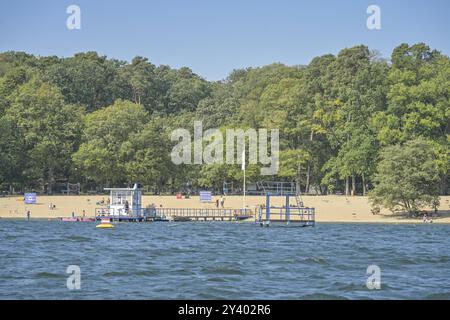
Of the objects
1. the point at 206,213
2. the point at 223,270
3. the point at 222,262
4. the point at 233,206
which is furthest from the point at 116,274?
the point at 233,206

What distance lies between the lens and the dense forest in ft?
324

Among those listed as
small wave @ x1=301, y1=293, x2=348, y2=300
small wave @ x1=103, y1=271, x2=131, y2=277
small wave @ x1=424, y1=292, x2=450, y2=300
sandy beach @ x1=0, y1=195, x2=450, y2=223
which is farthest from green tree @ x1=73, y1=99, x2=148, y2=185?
small wave @ x1=424, y1=292, x2=450, y2=300

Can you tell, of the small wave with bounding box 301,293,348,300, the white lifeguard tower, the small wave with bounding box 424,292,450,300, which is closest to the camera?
the small wave with bounding box 301,293,348,300

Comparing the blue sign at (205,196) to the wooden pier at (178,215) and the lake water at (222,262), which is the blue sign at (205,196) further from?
the lake water at (222,262)

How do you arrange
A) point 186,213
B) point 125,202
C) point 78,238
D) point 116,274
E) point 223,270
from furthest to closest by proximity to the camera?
point 186,213
point 125,202
point 78,238
point 223,270
point 116,274

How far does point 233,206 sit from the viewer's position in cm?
9600

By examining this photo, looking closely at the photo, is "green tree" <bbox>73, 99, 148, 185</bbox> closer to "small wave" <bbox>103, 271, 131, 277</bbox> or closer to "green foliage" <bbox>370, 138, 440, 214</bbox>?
"green foliage" <bbox>370, 138, 440, 214</bbox>

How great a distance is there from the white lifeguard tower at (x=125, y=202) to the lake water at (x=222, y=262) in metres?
8.20

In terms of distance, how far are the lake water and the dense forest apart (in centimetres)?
2691

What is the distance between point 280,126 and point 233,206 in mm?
17005

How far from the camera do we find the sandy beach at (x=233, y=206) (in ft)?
286

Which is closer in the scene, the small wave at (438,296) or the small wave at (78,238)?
the small wave at (438,296)

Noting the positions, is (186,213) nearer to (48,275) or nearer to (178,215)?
(178,215)

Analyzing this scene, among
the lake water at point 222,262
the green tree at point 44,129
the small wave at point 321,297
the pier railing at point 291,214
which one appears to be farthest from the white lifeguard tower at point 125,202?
the small wave at point 321,297
